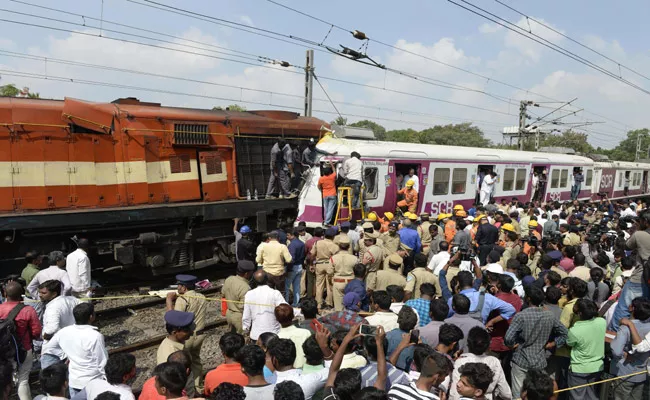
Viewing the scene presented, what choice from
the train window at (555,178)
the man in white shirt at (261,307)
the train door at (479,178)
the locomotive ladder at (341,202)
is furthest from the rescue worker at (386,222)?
the train window at (555,178)

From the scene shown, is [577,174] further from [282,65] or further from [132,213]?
[132,213]

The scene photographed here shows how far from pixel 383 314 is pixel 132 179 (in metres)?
6.64

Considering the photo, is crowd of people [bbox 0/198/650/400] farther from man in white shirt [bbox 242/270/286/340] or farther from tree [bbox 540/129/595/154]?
tree [bbox 540/129/595/154]

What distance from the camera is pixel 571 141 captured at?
63000 mm

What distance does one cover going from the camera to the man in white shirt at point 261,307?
5.62m

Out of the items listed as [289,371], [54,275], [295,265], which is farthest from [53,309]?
[295,265]

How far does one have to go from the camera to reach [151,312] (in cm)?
859

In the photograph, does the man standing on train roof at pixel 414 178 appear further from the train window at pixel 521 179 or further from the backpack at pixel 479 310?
the backpack at pixel 479 310

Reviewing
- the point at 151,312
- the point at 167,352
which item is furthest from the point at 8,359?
the point at 151,312

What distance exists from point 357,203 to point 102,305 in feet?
20.7

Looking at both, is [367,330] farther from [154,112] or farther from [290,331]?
[154,112]

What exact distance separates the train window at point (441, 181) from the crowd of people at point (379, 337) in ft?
21.9

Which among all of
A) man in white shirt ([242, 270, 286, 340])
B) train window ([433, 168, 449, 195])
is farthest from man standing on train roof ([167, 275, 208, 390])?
train window ([433, 168, 449, 195])

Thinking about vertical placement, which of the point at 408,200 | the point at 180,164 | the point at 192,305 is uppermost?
the point at 180,164
